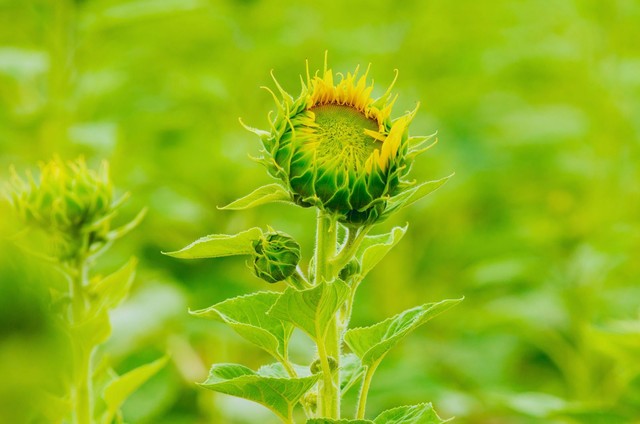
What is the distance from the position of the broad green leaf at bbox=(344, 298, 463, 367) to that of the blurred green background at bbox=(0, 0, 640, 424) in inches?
24.7

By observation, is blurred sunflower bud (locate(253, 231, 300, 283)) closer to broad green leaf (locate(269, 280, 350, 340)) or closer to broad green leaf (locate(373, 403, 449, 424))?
broad green leaf (locate(269, 280, 350, 340))

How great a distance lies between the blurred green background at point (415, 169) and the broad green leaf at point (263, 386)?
0.70 m

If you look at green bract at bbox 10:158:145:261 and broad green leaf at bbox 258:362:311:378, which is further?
green bract at bbox 10:158:145:261

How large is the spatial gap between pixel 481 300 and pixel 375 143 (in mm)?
2479

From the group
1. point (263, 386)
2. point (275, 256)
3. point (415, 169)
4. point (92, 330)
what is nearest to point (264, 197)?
point (275, 256)

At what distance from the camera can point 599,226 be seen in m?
2.67

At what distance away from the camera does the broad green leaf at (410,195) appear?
0.73 metres

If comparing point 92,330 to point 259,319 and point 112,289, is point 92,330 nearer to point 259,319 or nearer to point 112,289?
point 112,289

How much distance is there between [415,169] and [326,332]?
7.18 feet

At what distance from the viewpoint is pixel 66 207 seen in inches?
37.8

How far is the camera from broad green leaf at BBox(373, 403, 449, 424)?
77 cm

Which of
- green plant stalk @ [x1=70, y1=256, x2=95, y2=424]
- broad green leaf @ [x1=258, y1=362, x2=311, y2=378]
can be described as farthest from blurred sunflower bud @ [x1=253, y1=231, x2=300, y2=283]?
green plant stalk @ [x1=70, y1=256, x2=95, y2=424]

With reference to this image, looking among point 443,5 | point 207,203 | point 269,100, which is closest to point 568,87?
point 443,5

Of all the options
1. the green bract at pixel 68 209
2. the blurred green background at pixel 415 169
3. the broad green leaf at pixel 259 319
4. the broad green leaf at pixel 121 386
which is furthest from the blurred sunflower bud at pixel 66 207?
the blurred green background at pixel 415 169
